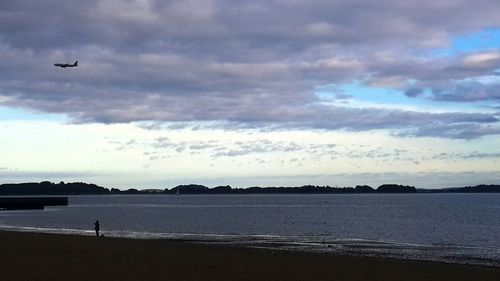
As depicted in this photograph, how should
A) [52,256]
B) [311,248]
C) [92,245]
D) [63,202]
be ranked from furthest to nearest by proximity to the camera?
[63,202] < [311,248] < [92,245] < [52,256]

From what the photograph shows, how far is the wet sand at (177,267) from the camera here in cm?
2050

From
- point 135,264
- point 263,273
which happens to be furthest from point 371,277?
point 135,264

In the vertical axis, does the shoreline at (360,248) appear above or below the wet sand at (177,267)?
below

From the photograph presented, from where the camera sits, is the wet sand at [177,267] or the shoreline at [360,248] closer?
the wet sand at [177,267]

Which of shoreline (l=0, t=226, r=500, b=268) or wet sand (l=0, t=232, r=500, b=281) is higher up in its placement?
wet sand (l=0, t=232, r=500, b=281)

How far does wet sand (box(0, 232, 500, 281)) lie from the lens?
20.5 metres

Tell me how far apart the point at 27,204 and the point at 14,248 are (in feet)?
340

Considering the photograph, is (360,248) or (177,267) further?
(360,248)

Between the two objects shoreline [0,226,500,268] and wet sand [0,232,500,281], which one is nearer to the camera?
wet sand [0,232,500,281]

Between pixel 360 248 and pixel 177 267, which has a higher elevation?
pixel 177 267

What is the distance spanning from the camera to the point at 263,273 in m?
22.2

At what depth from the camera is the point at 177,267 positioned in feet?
76.2

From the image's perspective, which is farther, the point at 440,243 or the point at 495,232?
the point at 495,232

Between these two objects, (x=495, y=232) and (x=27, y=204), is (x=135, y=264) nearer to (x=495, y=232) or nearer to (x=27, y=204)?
(x=495, y=232)
